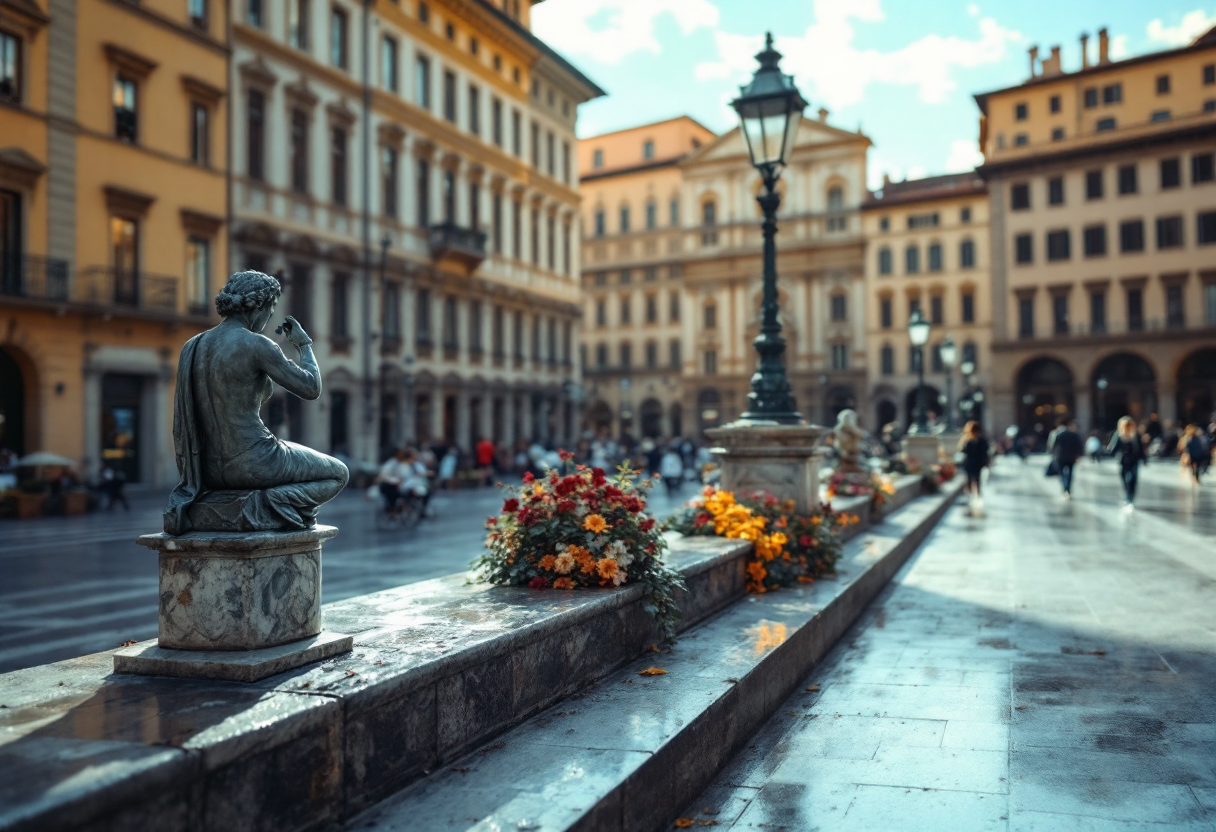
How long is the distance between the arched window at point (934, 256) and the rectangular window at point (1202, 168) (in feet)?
48.0

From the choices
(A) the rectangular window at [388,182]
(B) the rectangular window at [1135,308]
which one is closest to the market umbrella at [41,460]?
(A) the rectangular window at [388,182]

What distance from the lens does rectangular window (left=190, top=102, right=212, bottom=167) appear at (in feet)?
91.2

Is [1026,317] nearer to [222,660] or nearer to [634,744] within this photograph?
[634,744]

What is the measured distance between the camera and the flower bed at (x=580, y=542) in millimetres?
5391

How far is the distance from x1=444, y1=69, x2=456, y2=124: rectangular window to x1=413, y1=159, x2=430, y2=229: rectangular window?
265cm

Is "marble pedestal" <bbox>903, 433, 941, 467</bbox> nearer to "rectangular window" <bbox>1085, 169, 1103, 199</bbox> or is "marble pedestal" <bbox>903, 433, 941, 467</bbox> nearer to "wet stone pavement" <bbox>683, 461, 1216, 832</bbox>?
"wet stone pavement" <bbox>683, 461, 1216, 832</bbox>

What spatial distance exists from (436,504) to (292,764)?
912 inches

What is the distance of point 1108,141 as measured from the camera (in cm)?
5619

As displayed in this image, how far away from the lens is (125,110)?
25969 millimetres

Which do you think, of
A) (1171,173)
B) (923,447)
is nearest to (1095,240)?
(1171,173)

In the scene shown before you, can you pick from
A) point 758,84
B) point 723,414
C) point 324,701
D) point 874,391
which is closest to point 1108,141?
point 874,391

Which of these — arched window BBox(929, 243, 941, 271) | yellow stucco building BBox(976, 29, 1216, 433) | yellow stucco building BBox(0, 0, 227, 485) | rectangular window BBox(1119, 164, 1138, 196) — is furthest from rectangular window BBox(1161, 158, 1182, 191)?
yellow stucco building BBox(0, 0, 227, 485)

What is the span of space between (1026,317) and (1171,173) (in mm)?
10632

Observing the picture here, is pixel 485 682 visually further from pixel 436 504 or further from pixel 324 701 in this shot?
pixel 436 504
